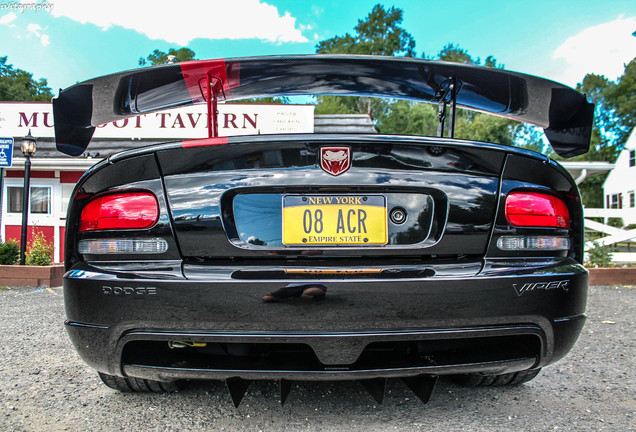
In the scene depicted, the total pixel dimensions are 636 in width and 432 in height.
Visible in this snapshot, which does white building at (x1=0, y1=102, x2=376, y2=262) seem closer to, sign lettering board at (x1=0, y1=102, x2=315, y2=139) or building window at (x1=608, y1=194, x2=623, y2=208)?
sign lettering board at (x1=0, y1=102, x2=315, y2=139)

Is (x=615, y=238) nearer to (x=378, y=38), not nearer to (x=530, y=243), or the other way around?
(x=530, y=243)

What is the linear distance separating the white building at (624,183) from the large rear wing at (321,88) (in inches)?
1074

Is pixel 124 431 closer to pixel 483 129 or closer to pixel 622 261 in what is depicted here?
pixel 622 261

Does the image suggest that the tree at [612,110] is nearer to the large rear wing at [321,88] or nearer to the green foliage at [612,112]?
the green foliage at [612,112]

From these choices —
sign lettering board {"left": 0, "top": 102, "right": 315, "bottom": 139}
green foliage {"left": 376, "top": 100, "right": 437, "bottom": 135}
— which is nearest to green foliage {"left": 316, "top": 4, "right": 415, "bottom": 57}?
green foliage {"left": 376, "top": 100, "right": 437, "bottom": 135}

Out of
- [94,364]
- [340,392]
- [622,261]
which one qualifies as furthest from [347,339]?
[622,261]

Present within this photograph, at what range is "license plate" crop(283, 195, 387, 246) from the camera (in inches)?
56.2

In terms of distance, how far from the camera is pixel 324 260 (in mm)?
1420

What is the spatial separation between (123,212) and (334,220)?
764 millimetres

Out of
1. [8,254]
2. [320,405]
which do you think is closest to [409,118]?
[8,254]

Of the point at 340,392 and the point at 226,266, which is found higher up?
the point at 226,266

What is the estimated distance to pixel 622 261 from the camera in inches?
288

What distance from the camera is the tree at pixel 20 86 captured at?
1439 inches

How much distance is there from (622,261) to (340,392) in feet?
24.9
